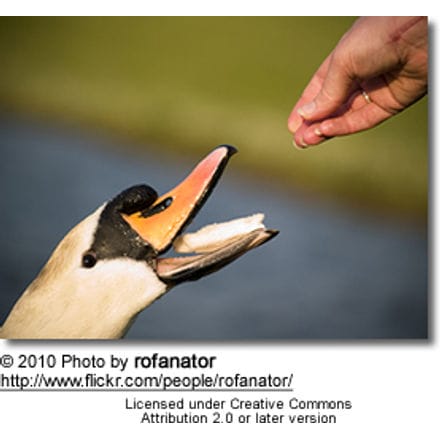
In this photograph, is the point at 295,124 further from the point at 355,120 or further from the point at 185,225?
the point at 185,225

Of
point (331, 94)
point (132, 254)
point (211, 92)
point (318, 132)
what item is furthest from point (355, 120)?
point (132, 254)

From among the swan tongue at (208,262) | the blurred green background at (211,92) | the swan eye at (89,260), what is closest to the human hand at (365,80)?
the blurred green background at (211,92)

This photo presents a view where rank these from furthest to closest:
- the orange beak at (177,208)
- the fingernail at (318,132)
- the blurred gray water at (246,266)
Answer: the blurred gray water at (246,266) < the fingernail at (318,132) < the orange beak at (177,208)

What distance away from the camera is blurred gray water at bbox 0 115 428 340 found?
2.00 metres

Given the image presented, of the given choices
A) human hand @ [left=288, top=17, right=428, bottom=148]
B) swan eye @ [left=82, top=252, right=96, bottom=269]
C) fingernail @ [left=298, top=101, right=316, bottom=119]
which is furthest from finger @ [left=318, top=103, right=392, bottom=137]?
swan eye @ [left=82, top=252, right=96, bottom=269]

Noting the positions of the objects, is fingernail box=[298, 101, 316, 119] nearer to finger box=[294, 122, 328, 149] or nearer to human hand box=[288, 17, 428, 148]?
human hand box=[288, 17, 428, 148]

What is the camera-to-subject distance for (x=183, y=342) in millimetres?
1991

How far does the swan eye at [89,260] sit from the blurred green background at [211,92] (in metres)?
0.57

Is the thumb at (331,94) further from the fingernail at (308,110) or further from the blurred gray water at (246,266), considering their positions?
the blurred gray water at (246,266)

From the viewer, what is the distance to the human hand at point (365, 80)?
1673 millimetres

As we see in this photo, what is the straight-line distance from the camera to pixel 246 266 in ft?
7.08

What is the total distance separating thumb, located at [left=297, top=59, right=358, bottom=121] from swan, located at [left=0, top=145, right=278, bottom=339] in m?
0.21
